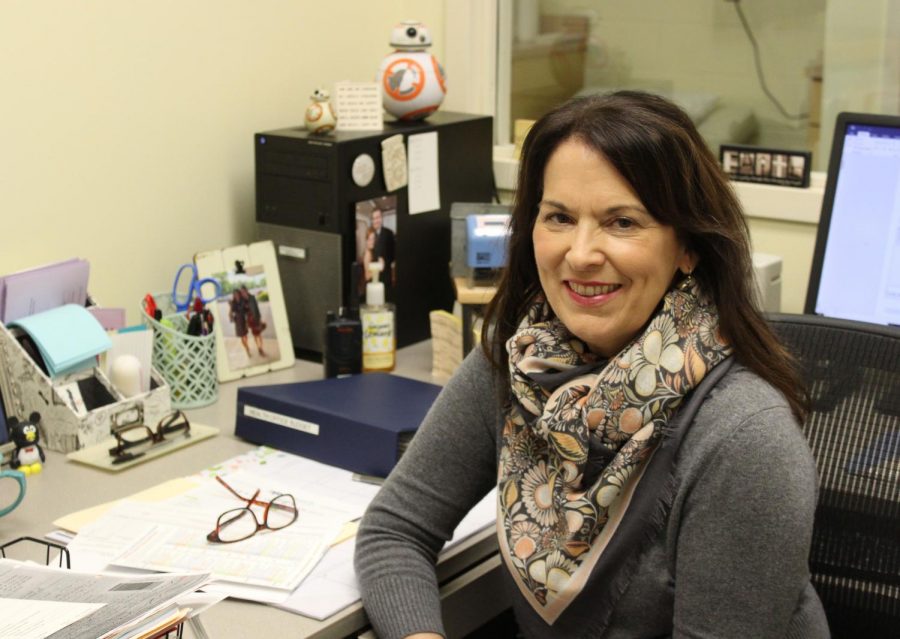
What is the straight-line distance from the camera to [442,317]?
6.94ft

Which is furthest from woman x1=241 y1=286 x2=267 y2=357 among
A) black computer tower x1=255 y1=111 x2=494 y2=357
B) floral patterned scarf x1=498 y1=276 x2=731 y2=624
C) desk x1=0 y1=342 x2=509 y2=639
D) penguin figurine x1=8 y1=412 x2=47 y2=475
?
floral patterned scarf x1=498 y1=276 x2=731 y2=624

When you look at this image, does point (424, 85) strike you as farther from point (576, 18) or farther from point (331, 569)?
point (331, 569)

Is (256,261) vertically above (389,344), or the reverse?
(256,261)

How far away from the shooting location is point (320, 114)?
2.19 metres

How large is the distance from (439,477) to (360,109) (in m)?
1.03

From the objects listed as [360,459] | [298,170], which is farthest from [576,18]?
[360,459]

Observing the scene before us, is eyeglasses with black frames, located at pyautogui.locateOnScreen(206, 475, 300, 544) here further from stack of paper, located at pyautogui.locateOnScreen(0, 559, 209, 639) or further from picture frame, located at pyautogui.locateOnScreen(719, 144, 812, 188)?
picture frame, located at pyautogui.locateOnScreen(719, 144, 812, 188)

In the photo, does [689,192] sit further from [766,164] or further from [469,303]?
[766,164]

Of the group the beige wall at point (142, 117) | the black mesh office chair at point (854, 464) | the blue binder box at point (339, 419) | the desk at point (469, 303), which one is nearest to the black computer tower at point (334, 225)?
the beige wall at point (142, 117)

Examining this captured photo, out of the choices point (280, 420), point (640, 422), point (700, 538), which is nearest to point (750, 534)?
point (700, 538)

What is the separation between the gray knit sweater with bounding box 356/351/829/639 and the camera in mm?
1192

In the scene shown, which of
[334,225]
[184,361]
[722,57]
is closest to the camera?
[184,361]

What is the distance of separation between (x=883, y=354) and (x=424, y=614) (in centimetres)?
64

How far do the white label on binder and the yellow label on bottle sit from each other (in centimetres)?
35
